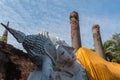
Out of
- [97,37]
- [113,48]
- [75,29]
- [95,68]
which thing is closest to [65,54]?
[95,68]

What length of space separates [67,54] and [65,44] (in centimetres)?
8

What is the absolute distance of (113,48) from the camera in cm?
1578

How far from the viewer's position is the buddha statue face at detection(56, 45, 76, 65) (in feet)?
5.43

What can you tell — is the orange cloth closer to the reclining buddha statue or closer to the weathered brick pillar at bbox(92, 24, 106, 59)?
the reclining buddha statue

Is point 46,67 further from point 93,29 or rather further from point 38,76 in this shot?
point 93,29

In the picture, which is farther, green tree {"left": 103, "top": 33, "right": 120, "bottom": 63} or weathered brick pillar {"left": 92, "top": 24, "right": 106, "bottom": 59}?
green tree {"left": 103, "top": 33, "right": 120, "bottom": 63}

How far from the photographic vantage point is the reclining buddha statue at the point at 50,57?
4.89ft

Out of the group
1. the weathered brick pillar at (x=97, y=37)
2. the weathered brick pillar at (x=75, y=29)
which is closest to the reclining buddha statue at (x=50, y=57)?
the weathered brick pillar at (x=75, y=29)

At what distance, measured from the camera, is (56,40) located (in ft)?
5.60

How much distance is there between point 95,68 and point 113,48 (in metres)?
14.2

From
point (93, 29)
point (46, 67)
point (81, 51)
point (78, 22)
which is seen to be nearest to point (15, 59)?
point (78, 22)

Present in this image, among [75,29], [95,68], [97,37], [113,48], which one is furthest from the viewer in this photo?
[113,48]

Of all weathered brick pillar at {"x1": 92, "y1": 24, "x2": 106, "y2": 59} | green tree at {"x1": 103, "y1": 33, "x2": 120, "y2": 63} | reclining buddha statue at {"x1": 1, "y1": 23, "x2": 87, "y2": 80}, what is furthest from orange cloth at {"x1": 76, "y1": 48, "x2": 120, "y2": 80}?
green tree at {"x1": 103, "y1": 33, "x2": 120, "y2": 63}

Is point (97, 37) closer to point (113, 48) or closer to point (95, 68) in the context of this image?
point (113, 48)
